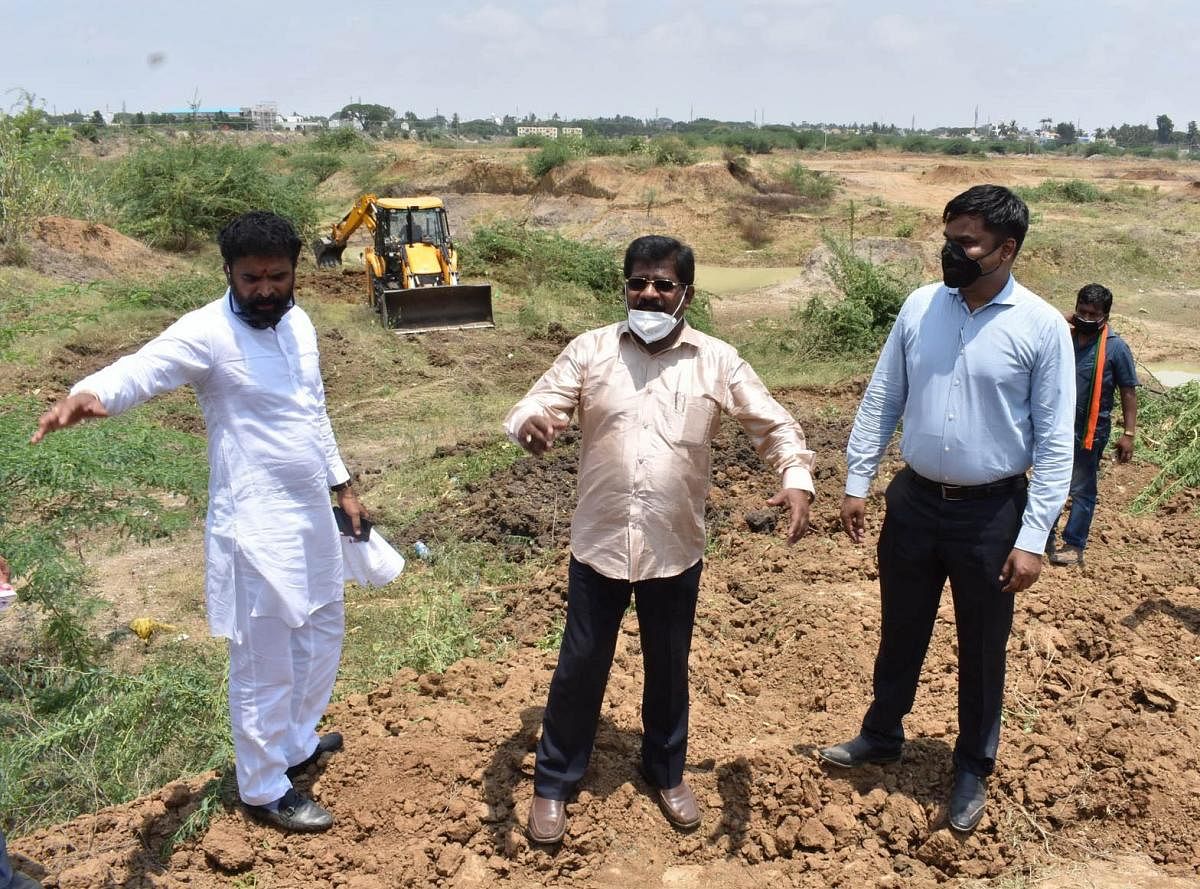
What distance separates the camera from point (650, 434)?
276 cm

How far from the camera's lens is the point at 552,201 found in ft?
96.1

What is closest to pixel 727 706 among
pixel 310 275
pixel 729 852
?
pixel 729 852

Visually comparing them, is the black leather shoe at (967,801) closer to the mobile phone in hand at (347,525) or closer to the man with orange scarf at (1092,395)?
the mobile phone in hand at (347,525)

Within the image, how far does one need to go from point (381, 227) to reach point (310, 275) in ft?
10.4

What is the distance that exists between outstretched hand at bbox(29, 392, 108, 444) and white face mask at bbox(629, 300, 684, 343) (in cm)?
142

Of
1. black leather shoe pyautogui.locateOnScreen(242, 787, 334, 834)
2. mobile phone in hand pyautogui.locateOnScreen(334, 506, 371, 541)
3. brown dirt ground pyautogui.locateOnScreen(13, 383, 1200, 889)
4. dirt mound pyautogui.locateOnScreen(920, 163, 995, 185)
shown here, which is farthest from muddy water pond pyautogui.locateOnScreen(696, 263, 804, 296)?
dirt mound pyautogui.locateOnScreen(920, 163, 995, 185)

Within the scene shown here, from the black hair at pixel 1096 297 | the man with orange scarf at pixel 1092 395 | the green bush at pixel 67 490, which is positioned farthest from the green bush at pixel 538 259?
the green bush at pixel 67 490

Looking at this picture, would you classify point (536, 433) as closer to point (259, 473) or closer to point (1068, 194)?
point (259, 473)

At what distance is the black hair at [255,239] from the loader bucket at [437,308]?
11036 mm

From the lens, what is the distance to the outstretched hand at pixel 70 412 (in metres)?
2.35

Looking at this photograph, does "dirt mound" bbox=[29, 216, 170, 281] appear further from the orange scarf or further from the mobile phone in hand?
the orange scarf

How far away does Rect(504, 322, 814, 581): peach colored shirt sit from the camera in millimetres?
2756

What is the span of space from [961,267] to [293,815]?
2648mm

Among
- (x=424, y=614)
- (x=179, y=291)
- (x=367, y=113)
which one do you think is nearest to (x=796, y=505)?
(x=424, y=614)
